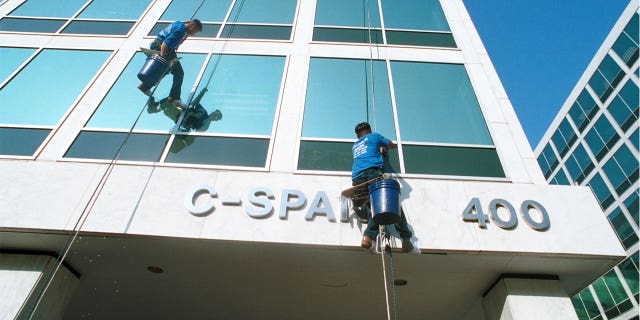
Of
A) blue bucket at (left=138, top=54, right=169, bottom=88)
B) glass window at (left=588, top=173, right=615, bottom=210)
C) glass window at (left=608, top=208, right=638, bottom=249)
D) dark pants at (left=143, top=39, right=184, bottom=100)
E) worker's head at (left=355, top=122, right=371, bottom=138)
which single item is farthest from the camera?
glass window at (left=588, top=173, right=615, bottom=210)

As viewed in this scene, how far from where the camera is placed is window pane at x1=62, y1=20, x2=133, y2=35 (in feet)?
28.1

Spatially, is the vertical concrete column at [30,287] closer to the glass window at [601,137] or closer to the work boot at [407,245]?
the work boot at [407,245]

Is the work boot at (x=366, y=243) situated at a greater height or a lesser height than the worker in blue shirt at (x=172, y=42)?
lesser

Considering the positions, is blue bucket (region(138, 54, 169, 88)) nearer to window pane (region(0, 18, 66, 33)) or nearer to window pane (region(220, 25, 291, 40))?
window pane (region(220, 25, 291, 40))

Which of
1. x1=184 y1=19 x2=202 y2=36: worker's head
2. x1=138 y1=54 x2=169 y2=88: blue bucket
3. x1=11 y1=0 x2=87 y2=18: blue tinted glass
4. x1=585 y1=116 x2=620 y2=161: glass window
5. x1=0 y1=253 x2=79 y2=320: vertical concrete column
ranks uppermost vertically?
x1=585 y1=116 x2=620 y2=161: glass window

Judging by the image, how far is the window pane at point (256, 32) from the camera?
8523 mm

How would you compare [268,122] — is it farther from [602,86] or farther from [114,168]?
[602,86]

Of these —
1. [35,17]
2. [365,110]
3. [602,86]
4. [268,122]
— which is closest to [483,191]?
[365,110]

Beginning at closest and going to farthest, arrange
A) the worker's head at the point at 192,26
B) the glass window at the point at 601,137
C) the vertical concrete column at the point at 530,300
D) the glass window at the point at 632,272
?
the vertical concrete column at the point at 530,300 < the worker's head at the point at 192,26 < the glass window at the point at 632,272 < the glass window at the point at 601,137

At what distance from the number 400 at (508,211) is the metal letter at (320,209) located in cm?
184

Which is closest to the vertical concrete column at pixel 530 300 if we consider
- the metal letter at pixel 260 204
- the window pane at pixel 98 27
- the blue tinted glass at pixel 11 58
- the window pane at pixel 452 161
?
the window pane at pixel 452 161

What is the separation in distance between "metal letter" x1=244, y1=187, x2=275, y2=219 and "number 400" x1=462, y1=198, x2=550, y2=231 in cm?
269

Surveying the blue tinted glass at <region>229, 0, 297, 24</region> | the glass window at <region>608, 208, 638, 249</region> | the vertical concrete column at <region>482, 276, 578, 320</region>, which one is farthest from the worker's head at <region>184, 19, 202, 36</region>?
the glass window at <region>608, 208, 638, 249</region>

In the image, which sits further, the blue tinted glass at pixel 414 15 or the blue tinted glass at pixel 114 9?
the blue tinted glass at pixel 114 9
